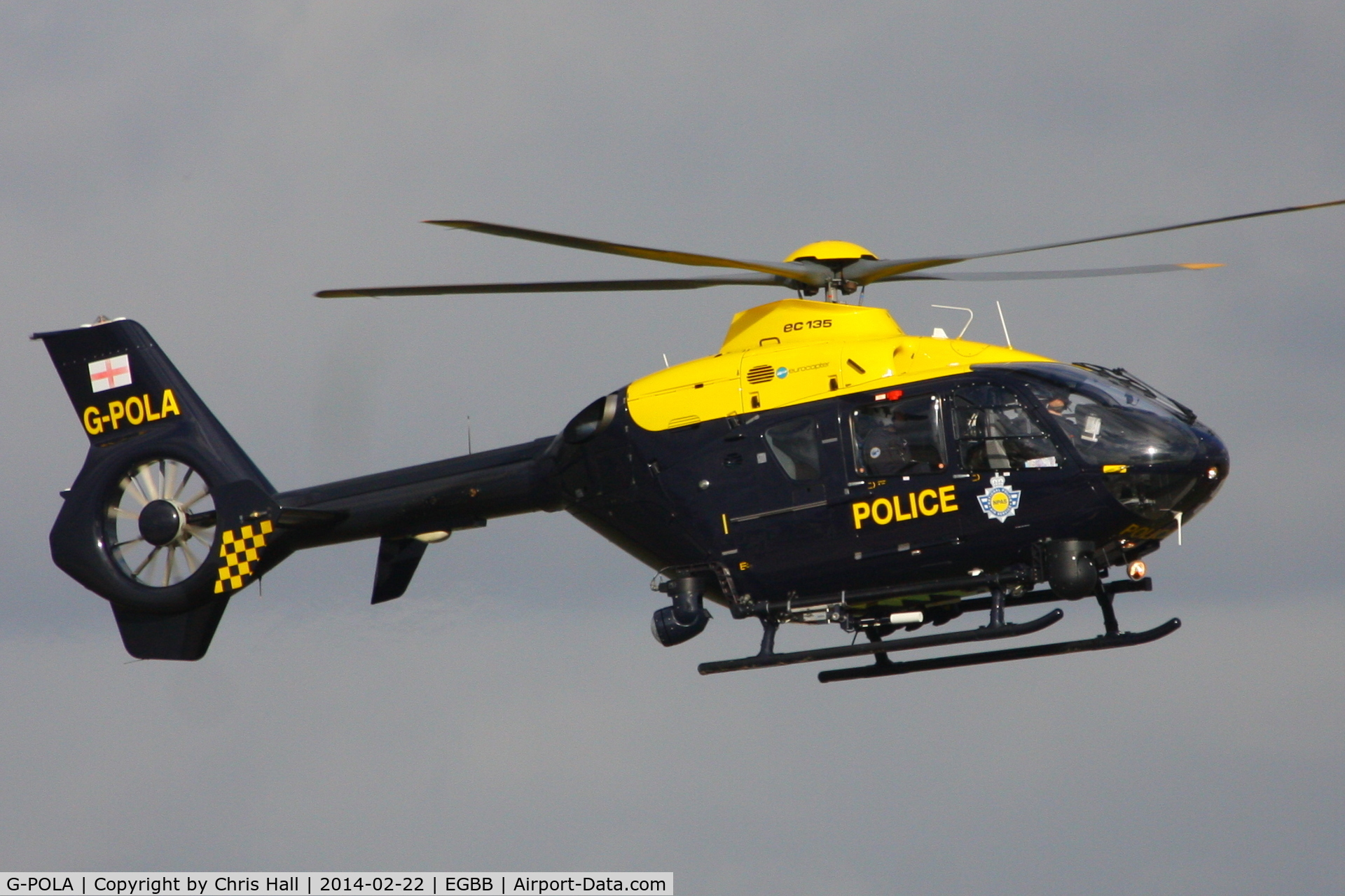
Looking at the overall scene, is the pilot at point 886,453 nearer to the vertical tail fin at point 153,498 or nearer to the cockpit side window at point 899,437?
the cockpit side window at point 899,437

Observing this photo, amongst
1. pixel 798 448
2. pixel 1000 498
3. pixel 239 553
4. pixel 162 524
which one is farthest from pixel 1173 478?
pixel 162 524

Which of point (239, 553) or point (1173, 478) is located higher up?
point (239, 553)

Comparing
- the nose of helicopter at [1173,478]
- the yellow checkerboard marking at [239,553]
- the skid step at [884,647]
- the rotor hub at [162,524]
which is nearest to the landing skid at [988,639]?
the skid step at [884,647]

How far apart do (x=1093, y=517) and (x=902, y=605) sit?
96.7 inches

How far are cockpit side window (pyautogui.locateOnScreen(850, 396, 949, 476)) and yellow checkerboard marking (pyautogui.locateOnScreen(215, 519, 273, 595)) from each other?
7.02 meters

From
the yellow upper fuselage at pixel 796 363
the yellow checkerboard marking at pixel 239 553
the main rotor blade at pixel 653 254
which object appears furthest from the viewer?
the yellow checkerboard marking at pixel 239 553

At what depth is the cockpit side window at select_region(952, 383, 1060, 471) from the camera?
16.8 metres

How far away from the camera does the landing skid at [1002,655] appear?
16877 millimetres

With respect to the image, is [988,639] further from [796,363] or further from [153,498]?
[153,498]

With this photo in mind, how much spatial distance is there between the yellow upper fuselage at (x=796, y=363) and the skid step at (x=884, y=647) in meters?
2.29

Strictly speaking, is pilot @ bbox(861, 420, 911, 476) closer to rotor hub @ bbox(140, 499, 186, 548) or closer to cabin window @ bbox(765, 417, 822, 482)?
cabin window @ bbox(765, 417, 822, 482)

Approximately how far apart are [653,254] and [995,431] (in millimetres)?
3436

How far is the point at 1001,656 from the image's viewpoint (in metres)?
17.9

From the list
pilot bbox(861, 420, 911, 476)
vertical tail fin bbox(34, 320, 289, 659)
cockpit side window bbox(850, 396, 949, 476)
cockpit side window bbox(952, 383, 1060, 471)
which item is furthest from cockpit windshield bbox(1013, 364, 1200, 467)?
vertical tail fin bbox(34, 320, 289, 659)
